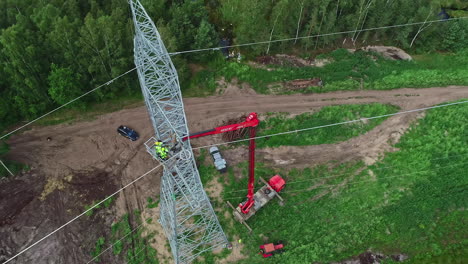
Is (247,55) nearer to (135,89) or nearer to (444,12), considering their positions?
(135,89)

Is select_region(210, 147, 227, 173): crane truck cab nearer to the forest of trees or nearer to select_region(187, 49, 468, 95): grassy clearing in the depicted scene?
select_region(187, 49, 468, 95): grassy clearing

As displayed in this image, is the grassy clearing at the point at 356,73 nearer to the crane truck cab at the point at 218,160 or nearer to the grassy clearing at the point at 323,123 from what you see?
the grassy clearing at the point at 323,123

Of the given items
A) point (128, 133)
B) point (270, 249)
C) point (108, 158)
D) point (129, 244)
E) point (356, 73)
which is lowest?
point (129, 244)

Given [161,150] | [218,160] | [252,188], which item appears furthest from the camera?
[218,160]

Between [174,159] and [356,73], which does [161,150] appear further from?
[356,73]

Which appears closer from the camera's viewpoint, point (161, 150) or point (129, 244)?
point (161, 150)

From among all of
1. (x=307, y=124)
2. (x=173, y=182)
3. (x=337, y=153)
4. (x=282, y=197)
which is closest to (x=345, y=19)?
(x=307, y=124)

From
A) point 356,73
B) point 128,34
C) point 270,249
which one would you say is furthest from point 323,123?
point 128,34
